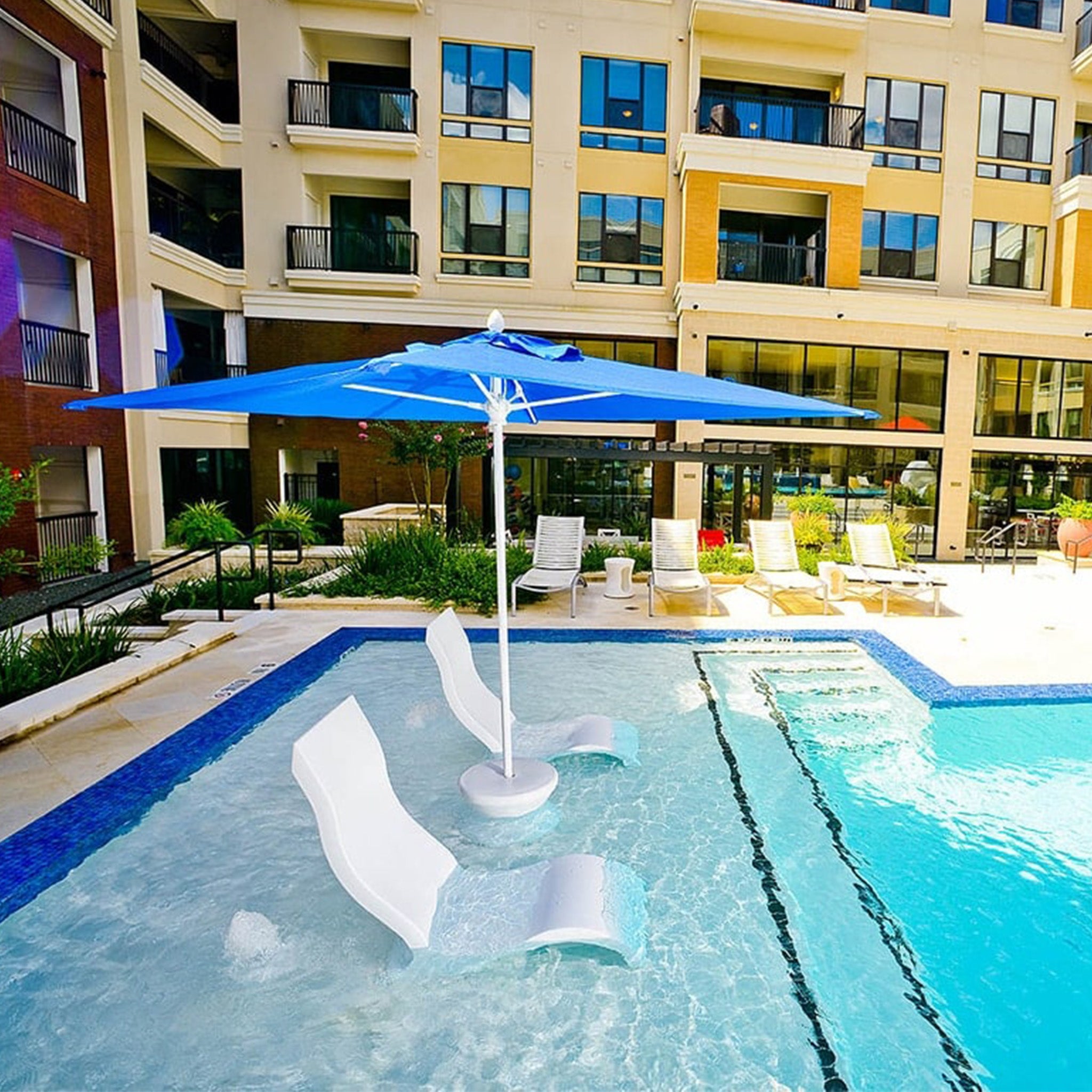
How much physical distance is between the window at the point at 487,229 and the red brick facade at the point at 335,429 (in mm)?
1782

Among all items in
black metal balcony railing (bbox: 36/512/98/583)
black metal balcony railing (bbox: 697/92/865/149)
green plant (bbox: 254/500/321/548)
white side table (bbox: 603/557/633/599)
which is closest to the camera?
white side table (bbox: 603/557/633/599)

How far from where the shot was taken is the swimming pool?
2.68 m

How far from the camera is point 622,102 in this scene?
17.2 meters

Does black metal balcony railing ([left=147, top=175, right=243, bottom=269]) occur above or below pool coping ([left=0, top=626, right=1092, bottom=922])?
above

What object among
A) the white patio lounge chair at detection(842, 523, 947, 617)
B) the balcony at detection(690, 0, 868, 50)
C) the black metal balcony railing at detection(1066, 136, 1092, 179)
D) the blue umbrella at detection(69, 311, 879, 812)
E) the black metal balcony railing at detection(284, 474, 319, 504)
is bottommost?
the white patio lounge chair at detection(842, 523, 947, 617)

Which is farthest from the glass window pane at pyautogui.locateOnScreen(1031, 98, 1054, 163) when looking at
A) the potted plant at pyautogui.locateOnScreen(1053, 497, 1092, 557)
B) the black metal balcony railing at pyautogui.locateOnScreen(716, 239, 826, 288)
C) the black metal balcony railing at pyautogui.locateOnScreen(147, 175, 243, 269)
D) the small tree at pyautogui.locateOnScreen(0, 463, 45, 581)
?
the small tree at pyautogui.locateOnScreen(0, 463, 45, 581)

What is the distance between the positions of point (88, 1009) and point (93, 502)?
12.8 meters

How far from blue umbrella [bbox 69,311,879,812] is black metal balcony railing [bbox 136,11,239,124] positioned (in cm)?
1507

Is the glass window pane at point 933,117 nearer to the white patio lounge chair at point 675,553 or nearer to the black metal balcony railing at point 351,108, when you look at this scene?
the black metal balcony railing at point 351,108

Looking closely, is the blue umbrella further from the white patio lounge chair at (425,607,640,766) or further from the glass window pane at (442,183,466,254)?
the glass window pane at (442,183,466,254)

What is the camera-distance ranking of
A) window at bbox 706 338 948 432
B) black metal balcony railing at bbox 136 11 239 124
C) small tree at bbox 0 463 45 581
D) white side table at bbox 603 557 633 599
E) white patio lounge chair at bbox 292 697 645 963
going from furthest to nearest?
window at bbox 706 338 948 432
black metal balcony railing at bbox 136 11 239 124
white side table at bbox 603 557 633 599
small tree at bbox 0 463 45 581
white patio lounge chair at bbox 292 697 645 963

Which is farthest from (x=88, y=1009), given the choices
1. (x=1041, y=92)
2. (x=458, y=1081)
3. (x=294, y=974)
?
(x=1041, y=92)

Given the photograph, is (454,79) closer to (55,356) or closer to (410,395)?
(55,356)

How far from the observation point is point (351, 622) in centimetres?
888
